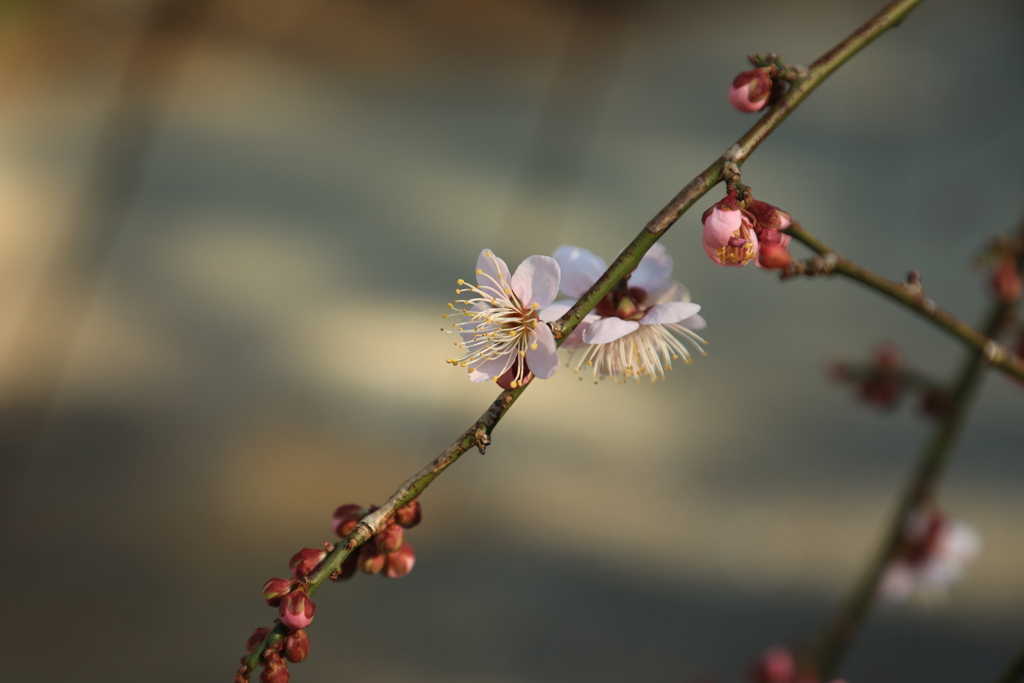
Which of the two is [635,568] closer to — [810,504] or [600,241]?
[810,504]

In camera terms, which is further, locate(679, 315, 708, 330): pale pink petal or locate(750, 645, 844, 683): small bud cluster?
locate(750, 645, 844, 683): small bud cluster

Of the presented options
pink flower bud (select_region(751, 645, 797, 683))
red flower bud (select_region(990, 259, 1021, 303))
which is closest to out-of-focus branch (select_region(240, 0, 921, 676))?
red flower bud (select_region(990, 259, 1021, 303))

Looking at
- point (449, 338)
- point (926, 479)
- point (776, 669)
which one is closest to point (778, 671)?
point (776, 669)

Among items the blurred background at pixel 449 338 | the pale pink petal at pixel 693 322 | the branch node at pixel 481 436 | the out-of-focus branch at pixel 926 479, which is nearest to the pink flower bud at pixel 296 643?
the branch node at pixel 481 436

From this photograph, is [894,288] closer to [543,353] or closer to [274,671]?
[543,353]

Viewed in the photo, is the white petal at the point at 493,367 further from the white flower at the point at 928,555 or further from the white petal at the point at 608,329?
the white flower at the point at 928,555

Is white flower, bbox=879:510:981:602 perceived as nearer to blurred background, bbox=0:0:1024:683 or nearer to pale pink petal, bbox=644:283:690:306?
blurred background, bbox=0:0:1024:683

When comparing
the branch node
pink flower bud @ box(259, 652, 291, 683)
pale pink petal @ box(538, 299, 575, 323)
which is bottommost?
→ pink flower bud @ box(259, 652, 291, 683)
